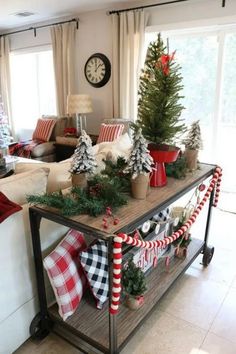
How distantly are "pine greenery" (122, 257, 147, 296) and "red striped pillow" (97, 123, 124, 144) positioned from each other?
265cm

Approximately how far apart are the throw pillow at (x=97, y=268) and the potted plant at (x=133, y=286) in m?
0.12

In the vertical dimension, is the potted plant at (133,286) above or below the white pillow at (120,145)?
below

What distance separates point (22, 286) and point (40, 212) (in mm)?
456

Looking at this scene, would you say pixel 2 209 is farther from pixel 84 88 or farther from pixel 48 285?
pixel 84 88

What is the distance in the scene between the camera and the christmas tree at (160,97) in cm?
155

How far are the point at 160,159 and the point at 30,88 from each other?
5.30m

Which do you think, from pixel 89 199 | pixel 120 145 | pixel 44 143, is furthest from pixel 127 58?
pixel 89 199

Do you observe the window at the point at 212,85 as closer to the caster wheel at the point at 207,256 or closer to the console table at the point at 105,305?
the caster wheel at the point at 207,256

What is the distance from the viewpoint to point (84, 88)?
4961mm

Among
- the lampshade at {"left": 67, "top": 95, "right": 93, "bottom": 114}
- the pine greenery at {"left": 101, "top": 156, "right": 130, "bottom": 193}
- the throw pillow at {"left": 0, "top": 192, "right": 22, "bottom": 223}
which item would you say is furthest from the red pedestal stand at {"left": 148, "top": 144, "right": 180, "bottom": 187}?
the lampshade at {"left": 67, "top": 95, "right": 93, "bottom": 114}

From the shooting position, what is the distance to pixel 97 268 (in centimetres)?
156

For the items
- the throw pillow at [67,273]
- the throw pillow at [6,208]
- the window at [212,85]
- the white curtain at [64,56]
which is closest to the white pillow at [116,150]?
the throw pillow at [67,273]

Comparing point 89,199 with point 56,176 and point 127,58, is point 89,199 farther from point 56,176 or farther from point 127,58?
point 127,58

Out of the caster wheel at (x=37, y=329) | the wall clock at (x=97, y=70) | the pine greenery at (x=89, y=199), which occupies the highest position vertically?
the wall clock at (x=97, y=70)
